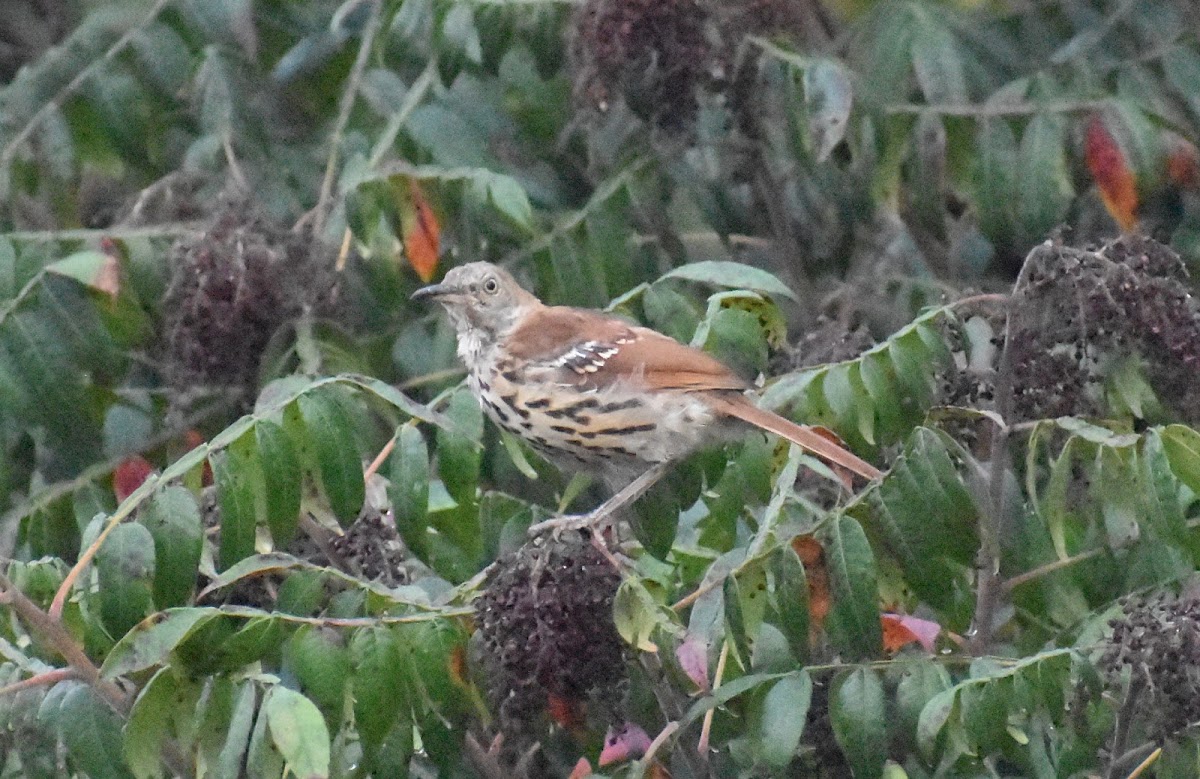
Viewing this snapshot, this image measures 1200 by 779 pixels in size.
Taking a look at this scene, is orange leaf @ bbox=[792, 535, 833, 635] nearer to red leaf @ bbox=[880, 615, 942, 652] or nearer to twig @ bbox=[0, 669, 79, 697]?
red leaf @ bbox=[880, 615, 942, 652]

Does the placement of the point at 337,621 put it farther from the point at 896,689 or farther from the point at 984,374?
the point at 984,374

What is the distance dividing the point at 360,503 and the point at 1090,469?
1470mm

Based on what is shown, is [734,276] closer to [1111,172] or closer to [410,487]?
[410,487]

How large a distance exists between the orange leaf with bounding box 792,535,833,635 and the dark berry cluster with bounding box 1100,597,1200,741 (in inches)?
22.3

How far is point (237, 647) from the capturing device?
372 centimetres

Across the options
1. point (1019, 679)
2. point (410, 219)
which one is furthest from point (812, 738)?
point (410, 219)

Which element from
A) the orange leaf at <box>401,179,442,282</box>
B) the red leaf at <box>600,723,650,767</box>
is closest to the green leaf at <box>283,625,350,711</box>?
the red leaf at <box>600,723,650,767</box>

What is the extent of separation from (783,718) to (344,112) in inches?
114

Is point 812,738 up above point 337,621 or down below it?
below

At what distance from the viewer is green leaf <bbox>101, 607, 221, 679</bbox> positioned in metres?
3.58

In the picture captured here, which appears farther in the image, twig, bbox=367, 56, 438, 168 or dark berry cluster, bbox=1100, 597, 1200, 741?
twig, bbox=367, 56, 438, 168

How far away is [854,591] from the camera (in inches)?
149

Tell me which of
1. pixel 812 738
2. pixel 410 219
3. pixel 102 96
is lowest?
pixel 812 738

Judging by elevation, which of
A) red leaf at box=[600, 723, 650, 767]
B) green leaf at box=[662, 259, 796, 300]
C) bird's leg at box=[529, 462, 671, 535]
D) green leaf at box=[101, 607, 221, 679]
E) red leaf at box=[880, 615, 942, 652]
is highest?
green leaf at box=[662, 259, 796, 300]
